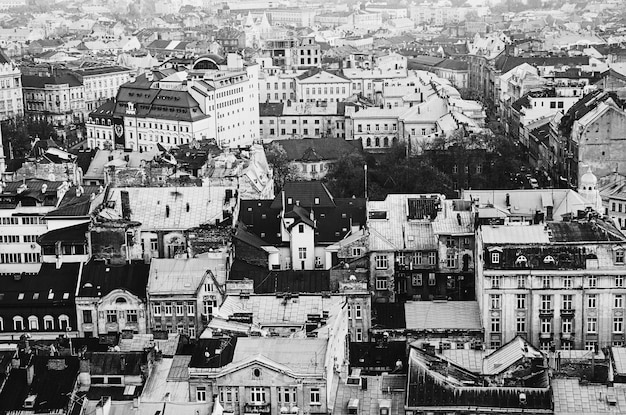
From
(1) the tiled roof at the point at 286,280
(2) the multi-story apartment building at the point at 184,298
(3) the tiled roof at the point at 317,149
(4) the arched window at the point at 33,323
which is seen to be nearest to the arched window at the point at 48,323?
(4) the arched window at the point at 33,323

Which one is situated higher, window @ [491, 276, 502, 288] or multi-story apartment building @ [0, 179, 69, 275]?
multi-story apartment building @ [0, 179, 69, 275]

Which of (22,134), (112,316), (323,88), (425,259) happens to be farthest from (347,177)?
(323,88)

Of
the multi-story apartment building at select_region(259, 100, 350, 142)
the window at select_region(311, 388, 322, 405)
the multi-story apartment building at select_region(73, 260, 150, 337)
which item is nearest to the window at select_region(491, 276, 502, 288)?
the window at select_region(311, 388, 322, 405)

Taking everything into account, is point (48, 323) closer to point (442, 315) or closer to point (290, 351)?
point (290, 351)

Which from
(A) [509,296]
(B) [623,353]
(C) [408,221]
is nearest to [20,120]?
(C) [408,221]

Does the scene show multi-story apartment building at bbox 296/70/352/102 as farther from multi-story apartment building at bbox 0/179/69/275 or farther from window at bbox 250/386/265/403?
window at bbox 250/386/265/403

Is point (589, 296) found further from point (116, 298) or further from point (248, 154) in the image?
point (248, 154)

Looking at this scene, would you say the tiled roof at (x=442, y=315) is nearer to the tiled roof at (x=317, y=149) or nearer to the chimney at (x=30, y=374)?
the chimney at (x=30, y=374)
